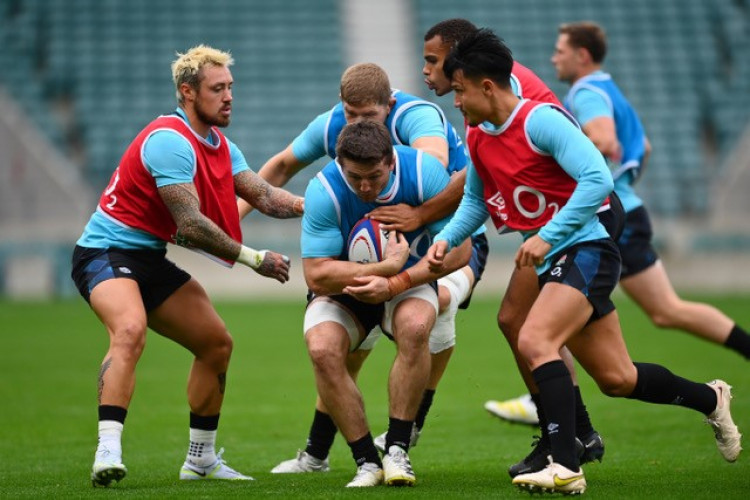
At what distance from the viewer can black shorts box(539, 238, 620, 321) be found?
5.56 meters

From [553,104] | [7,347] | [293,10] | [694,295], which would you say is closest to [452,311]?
[553,104]

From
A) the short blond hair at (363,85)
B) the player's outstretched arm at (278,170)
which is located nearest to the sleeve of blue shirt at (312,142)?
the player's outstretched arm at (278,170)

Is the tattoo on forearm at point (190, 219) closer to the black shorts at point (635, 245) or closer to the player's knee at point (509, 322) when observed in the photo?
the player's knee at point (509, 322)

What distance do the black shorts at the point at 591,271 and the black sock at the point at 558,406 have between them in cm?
36

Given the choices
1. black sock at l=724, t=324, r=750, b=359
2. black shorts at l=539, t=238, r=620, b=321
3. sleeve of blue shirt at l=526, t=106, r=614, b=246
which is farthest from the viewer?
black sock at l=724, t=324, r=750, b=359

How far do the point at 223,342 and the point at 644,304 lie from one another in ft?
11.7

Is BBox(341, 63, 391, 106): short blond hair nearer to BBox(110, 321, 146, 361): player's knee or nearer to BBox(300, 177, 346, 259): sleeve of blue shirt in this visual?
BBox(300, 177, 346, 259): sleeve of blue shirt

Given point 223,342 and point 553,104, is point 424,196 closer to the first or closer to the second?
point 553,104

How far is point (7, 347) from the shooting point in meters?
14.3

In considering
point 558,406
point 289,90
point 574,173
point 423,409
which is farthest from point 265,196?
point 289,90

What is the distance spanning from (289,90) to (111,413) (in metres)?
20.2

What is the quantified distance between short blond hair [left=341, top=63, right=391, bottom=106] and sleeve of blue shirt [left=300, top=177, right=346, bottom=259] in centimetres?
58

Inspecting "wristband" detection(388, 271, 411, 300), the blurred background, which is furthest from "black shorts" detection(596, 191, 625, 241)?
the blurred background

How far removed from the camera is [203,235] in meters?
6.07
